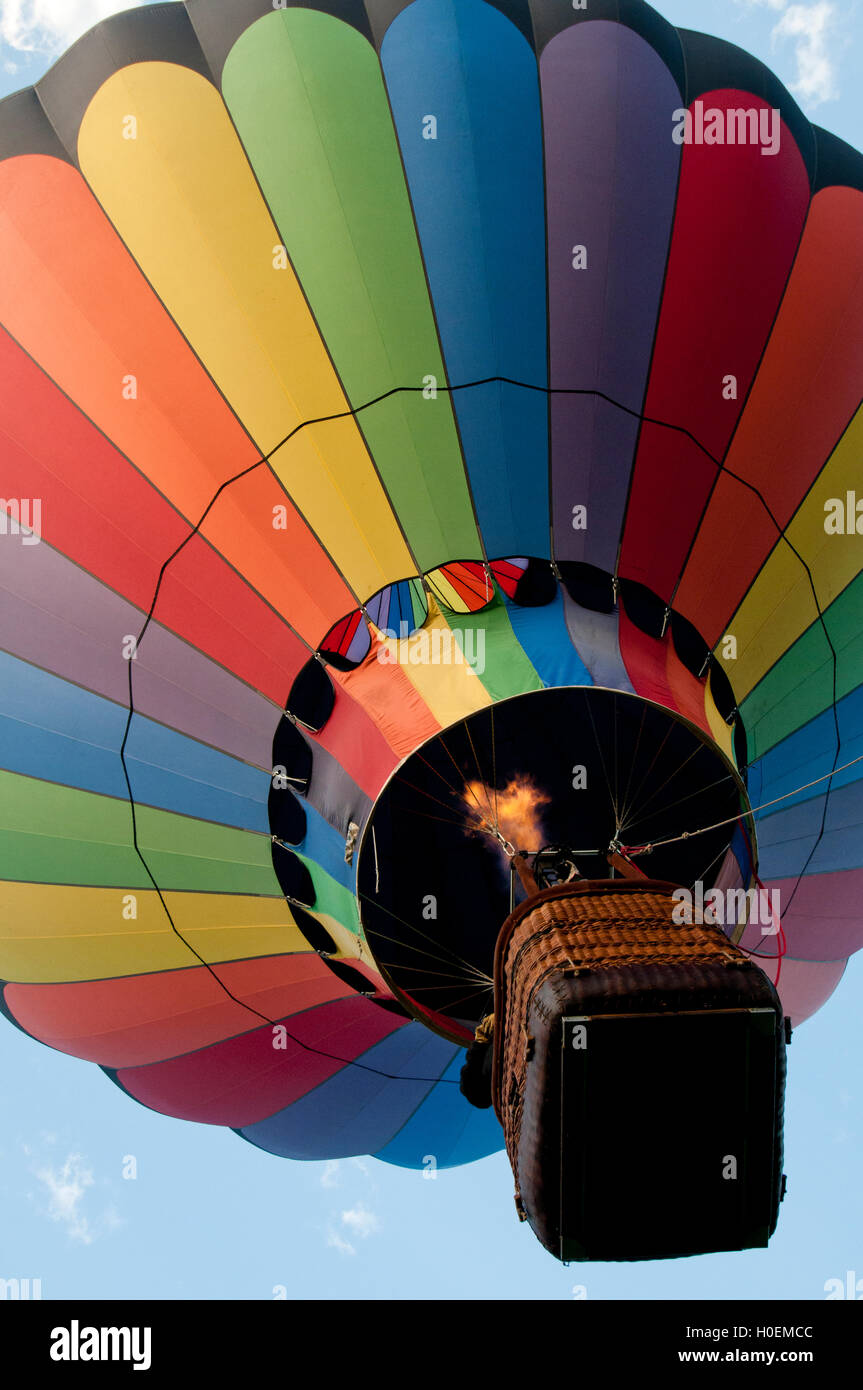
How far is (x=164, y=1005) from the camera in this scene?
4.62m

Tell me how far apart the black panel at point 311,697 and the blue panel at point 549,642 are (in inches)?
28.0

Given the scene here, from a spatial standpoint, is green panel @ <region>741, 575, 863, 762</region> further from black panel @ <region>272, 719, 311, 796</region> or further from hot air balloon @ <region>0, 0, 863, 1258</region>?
black panel @ <region>272, 719, 311, 796</region>

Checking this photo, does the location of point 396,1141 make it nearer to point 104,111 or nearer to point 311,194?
point 311,194

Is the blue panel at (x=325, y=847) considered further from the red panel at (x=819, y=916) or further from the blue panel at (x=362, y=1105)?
the red panel at (x=819, y=916)

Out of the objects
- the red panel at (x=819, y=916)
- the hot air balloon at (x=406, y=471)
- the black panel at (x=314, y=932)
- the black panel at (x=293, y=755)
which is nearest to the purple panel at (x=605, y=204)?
the hot air balloon at (x=406, y=471)

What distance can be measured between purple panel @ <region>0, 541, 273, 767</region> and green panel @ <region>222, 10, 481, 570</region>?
1.12m

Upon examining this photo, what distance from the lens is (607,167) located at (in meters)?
3.77

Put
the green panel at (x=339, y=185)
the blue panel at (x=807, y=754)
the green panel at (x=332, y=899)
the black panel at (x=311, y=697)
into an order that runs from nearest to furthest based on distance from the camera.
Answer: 1. the green panel at (x=339, y=185)
2. the green panel at (x=332, y=899)
3. the black panel at (x=311, y=697)
4. the blue panel at (x=807, y=754)

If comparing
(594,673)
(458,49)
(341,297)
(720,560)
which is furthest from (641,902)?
(458,49)

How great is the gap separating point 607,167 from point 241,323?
52.3 inches

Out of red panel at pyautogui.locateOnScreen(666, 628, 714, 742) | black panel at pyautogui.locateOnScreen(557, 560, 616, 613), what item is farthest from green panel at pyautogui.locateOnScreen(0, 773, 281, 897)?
red panel at pyautogui.locateOnScreen(666, 628, 714, 742)

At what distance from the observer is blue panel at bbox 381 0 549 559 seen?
3.73 m

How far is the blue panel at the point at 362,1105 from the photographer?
4996 millimetres

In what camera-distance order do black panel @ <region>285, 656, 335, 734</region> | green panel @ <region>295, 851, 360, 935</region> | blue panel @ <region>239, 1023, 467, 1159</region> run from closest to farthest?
green panel @ <region>295, 851, 360, 935</region> < black panel @ <region>285, 656, 335, 734</region> < blue panel @ <region>239, 1023, 467, 1159</region>
